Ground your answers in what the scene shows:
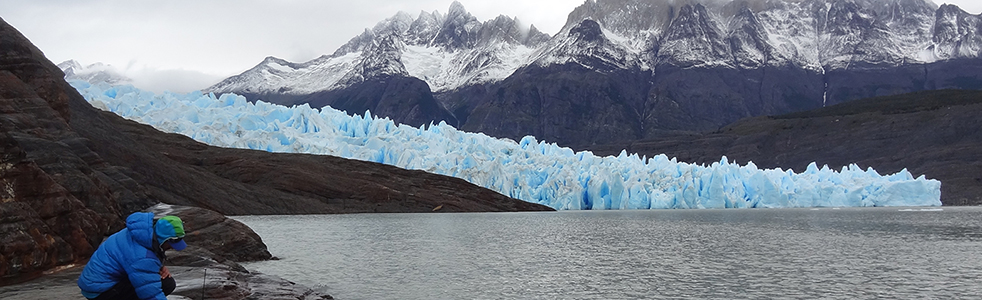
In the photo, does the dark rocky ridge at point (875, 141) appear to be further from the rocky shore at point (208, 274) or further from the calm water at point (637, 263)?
the rocky shore at point (208, 274)

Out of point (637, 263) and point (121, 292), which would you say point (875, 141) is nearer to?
point (637, 263)

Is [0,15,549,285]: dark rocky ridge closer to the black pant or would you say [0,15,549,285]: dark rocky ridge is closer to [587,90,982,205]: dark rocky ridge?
the black pant

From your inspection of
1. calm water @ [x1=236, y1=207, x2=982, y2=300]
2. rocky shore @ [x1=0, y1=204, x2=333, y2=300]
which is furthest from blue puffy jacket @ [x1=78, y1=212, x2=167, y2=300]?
calm water @ [x1=236, y1=207, x2=982, y2=300]

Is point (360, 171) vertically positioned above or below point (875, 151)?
below

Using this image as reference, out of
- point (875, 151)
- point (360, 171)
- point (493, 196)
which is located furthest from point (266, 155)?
point (875, 151)

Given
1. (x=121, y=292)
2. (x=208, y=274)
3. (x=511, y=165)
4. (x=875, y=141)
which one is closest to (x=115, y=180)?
(x=208, y=274)

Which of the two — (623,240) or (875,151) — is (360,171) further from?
(875,151)

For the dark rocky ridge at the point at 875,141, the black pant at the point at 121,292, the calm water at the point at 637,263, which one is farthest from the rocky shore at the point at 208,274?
the dark rocky ridge at the point at 875,141

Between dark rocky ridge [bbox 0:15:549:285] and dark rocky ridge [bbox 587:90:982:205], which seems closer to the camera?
dark rocky ridge [bbox 0:15:549:285]
